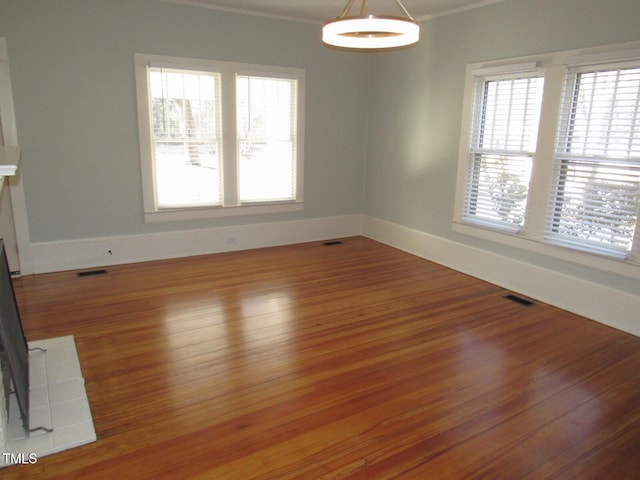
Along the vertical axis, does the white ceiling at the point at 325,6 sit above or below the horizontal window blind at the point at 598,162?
above

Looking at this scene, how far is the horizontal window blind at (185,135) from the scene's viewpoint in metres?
4.87

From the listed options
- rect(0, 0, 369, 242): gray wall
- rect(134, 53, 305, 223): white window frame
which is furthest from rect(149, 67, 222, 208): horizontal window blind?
rect(0, 0, 369, 242): gray wall

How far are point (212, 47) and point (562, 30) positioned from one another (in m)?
3.42

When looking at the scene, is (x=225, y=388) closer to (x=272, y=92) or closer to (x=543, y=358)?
(x=543, y=358)

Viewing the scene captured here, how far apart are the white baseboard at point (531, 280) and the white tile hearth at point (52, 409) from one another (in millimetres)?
3723

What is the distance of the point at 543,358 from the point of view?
10.2 ft

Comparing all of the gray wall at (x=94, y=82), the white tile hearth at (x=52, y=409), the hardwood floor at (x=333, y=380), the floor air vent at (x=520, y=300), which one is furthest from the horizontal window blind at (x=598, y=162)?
the white tile hearth at (x=52, y=409)

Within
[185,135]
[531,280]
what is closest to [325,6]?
[185,135]

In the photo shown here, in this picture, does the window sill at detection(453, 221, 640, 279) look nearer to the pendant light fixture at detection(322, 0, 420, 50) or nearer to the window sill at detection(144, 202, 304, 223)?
the window sill at detection(144, 202, 304, 223)

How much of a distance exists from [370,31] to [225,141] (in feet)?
10.1

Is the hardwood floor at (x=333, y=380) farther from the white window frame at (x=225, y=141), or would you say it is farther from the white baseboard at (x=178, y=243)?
the white window frame at (x=225, y=141)

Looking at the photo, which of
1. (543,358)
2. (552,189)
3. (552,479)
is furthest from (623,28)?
(552,479)

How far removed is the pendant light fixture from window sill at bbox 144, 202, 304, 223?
295 centimetres

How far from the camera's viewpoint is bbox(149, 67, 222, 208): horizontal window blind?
16.0ft
